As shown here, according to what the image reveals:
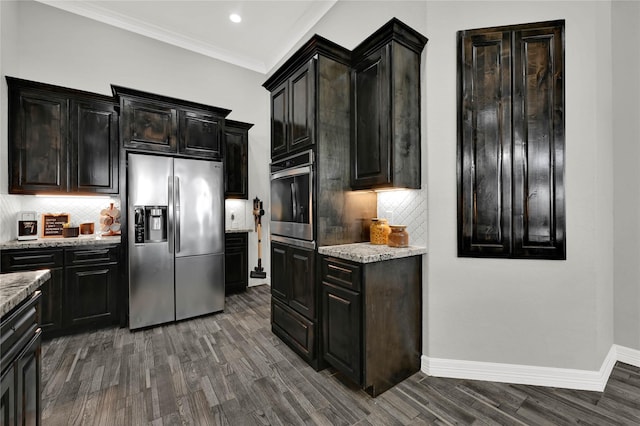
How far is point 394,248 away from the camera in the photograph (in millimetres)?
2350

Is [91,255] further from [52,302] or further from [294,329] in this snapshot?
[294,329]

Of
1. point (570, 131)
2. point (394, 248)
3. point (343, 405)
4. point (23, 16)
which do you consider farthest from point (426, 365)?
point (23, 16)

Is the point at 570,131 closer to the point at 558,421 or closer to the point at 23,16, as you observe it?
the point at 558,421

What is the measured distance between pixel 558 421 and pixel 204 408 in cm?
234

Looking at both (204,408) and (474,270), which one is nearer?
(204,408)

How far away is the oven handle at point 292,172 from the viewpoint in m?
2.49

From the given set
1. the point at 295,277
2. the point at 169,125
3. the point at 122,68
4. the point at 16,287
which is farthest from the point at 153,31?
the point at 16,287

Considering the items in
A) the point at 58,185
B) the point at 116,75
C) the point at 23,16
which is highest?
the point at 23,16

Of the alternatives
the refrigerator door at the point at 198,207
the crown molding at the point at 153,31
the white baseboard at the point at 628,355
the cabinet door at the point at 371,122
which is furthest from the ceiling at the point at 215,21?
the white baseboard at the point at 628,355

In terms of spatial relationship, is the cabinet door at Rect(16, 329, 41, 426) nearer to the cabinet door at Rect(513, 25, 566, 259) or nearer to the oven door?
the oven door

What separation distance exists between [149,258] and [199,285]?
0.67 meters

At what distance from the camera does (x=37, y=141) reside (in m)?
3.13

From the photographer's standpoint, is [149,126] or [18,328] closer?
[18,328]

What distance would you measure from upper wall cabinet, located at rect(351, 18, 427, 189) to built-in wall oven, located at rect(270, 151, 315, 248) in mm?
459
